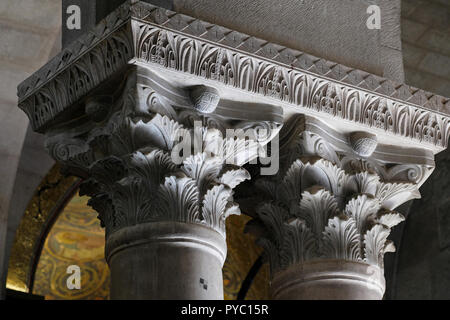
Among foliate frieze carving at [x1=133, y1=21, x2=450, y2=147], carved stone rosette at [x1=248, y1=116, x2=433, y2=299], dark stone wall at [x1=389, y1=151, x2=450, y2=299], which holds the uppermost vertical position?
dark stone wall at [x1=389, y1=151, x2=450, y2=299]

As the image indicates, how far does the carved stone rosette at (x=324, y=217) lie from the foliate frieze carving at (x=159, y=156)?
0.17 m

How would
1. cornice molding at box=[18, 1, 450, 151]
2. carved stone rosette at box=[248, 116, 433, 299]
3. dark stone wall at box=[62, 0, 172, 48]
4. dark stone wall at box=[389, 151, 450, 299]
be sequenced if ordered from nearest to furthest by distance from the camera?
cornice molding at box=[18, 1, 450, 151]
carved stone rosette at box=[248, 116, 433, 299]
dark stone wall at box=[62, 0, 172, 48]
dark stone wall at box=[389, 151, 450, 299]

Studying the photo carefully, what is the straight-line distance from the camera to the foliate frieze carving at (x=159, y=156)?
331 cm

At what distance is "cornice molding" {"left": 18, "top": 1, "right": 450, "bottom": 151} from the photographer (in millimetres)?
3389

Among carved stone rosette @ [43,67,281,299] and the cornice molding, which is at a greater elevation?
the cornice molding

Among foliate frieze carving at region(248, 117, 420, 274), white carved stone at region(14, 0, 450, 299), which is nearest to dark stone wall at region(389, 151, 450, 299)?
white carved stone at region(14, 0, 450, 299)

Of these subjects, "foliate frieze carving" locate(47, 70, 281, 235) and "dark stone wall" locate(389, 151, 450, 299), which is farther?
"dark stone wall" locate(389, 151, 450, 299)

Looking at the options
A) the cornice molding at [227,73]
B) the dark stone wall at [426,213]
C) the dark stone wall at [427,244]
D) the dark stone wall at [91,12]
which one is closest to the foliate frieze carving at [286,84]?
the cornice molding at [227,73]

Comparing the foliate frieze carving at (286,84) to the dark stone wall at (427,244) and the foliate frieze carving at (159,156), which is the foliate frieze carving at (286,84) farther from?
the dark stone wall at (427,244)

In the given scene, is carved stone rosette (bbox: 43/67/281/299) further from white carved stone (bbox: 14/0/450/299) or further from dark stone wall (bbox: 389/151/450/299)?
dark stone wall (bbox: 389/151/450/299)

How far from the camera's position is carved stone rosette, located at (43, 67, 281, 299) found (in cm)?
323

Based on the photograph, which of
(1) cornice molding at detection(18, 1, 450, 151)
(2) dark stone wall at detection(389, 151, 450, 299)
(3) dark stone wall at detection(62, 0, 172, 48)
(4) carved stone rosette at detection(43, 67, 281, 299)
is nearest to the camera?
(4) carved stone rosette at detection(43, 67, 281, 299)

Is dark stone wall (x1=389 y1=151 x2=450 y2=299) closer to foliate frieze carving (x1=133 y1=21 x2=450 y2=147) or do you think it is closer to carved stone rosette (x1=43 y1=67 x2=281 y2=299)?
foliate frieze carving (x1=133 y1=21 x2=450 y2=147)

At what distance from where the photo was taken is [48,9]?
5.79 meters
